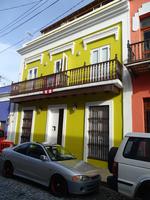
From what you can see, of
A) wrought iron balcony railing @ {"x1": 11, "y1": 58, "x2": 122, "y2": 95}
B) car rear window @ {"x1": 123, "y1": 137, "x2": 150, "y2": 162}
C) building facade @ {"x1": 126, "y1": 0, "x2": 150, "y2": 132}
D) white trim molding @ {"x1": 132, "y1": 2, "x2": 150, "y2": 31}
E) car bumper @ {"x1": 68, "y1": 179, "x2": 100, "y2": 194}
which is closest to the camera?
car rear window @ {"x1": 123, "y1": 137, "x2": 150, "y2": 162}

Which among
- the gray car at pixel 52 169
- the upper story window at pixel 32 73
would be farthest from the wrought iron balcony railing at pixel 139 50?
the upper story window at pixel 32 73

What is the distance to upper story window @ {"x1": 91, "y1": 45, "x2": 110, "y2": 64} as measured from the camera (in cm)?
1092

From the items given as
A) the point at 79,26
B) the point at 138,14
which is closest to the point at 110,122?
the point at 138,14

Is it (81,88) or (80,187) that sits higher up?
(81,88)

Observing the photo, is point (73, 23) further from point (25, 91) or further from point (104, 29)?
point (25, 91)

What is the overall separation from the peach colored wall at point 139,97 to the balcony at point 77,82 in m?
0.78

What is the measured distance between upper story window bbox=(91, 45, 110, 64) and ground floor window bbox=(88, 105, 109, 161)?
254cm

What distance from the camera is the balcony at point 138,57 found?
8.57 m

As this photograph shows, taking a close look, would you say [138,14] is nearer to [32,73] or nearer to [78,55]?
[78,55]

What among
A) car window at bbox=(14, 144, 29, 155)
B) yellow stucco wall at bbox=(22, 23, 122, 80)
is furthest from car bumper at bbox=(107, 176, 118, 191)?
yellow stucco wall at bbox=(22, 23, 122, 80)

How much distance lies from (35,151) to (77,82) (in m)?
5.23

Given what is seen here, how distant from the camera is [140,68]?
350 inches

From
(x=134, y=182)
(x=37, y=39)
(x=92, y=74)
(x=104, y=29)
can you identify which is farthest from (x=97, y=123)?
(x=37, y=39)

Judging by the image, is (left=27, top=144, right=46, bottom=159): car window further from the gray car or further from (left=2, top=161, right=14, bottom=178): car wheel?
(left=2, top=161, right=14, bottom=178): car wheel
